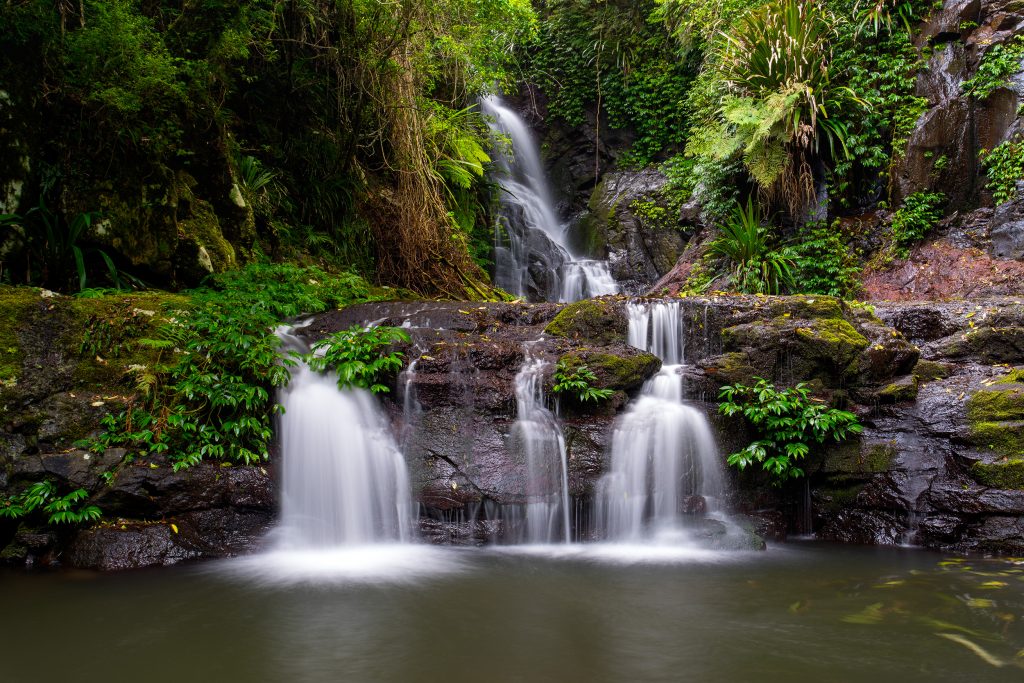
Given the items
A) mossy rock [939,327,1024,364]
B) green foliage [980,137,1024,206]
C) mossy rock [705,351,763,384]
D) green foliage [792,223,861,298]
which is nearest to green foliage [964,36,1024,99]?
green foliage [980,137,1024,206]

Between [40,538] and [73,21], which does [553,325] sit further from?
[73,21]

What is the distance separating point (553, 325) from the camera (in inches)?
248

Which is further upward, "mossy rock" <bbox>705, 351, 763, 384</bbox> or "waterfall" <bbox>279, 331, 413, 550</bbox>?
"mossy rock" <bbox>705, 351, 763, 384</bbox>

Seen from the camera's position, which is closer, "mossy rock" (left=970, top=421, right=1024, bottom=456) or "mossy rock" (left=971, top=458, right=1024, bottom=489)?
"mossy rock" (left=971, top=458, right=1024, bottom=489)

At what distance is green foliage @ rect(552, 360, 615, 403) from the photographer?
5305mm

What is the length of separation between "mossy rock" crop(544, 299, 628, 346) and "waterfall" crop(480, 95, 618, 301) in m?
5.23

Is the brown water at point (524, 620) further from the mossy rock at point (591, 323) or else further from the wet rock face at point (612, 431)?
the mossy rock at point (591, 323)

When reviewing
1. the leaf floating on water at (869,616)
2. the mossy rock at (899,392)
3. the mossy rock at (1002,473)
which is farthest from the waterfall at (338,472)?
the mossy rock at (1002,473)

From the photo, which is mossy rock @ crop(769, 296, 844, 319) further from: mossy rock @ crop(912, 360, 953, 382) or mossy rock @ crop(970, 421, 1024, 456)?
mossy rock @ crop(970, 421, 1024, 456)

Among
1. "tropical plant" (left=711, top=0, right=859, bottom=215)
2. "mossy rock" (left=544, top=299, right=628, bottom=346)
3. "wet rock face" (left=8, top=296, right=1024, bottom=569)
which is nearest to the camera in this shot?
"wet rock face" (left=8, top=296, right=1024, bottom=569)

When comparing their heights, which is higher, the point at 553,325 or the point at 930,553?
the point at 553,325

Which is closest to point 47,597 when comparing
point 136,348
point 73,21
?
point 136,348

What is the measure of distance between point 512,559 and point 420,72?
725cm

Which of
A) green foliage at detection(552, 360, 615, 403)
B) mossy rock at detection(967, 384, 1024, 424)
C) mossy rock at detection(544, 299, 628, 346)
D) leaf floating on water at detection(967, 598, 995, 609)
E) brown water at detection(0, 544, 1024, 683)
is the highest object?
mossy rock at detection(544, 299, 628, 346)
